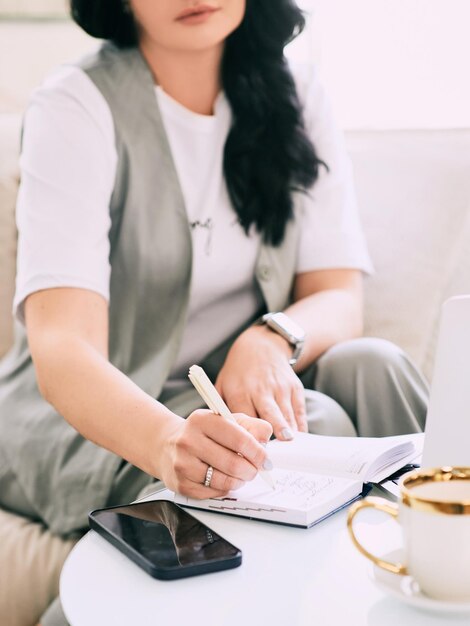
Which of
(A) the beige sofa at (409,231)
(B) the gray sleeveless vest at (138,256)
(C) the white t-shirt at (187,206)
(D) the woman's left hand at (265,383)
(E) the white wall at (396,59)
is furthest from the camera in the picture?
(E) the white wall at (396,59)

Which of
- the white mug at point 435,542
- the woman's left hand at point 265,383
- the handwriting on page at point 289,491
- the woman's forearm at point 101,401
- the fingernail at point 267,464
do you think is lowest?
the woman's left hand at point 265,383

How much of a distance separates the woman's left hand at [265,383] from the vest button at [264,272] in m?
0.16

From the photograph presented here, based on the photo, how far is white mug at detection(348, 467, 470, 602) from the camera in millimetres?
522

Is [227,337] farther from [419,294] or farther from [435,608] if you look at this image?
[435,608]

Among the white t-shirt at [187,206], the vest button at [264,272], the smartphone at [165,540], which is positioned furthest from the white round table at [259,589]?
the vest button at [264,272]

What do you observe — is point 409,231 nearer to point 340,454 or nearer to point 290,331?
point 290,331

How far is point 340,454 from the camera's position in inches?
32.8

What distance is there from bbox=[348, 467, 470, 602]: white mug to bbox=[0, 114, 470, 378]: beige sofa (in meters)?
0.95

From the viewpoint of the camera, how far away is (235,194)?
1.32 metres

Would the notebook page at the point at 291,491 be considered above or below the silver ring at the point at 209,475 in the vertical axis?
below

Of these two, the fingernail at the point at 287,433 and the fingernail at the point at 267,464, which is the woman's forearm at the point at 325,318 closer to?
the fingernail at the point at 287,433

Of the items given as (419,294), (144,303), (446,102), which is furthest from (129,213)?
(446,102)

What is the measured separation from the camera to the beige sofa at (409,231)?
150cm

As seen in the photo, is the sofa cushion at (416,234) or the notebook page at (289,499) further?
the sofa cushion at (416,234)
